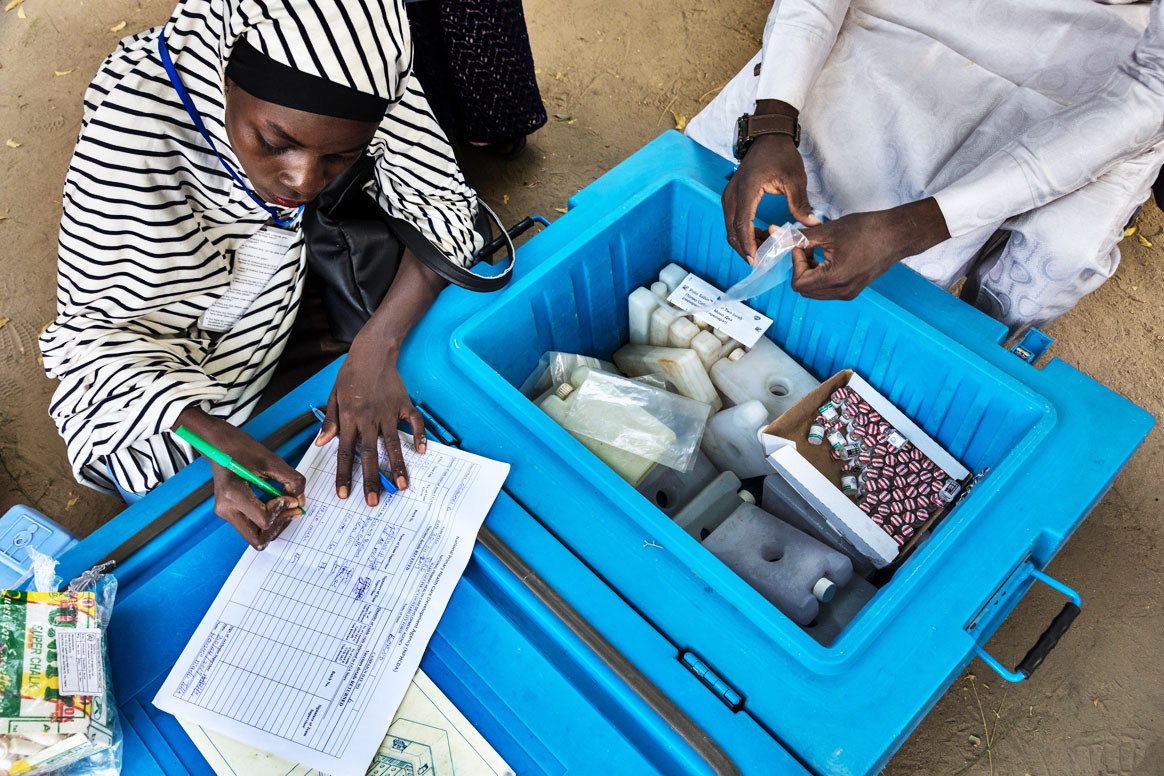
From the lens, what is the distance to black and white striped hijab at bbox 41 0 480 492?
32.5 inches

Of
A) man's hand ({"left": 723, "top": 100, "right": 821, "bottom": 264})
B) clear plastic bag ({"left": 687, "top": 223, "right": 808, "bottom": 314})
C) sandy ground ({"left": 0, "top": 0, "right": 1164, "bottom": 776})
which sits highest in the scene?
man's hand ({"left": 723, "top": 100, "right": 821, "bottom": 264})

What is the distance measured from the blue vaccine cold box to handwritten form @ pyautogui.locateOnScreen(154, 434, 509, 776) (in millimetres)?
31

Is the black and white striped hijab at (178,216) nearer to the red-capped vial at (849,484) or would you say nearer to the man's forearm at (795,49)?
the man's forearm at (795,49)

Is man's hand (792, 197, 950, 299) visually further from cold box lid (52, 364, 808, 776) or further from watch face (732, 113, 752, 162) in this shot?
cold box lid (52, 364, 808, 776)

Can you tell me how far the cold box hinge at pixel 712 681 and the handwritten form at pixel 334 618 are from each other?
286 mm

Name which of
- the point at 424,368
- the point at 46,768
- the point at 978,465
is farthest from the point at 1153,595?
the point at 46,768

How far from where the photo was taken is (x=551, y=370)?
3.90 ft

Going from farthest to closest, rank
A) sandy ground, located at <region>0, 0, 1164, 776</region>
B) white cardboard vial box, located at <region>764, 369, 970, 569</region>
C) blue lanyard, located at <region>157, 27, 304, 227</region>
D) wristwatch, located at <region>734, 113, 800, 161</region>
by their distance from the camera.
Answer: sandy ground, located at <region>0, 0, 1164, 776</region> < wristwatch, located at <region>734, 113, 800, 161</region> < white cardboard vial box, located at <region>764, 369, 970, 569</region> < blue lanyard, located at <region>157, 27, 304, 227</region>

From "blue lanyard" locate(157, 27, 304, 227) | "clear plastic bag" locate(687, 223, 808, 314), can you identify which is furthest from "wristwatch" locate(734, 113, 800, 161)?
"blue lanyard" locate(157, 27, 304, 227)

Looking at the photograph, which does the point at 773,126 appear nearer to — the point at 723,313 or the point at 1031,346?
the point at 723,313

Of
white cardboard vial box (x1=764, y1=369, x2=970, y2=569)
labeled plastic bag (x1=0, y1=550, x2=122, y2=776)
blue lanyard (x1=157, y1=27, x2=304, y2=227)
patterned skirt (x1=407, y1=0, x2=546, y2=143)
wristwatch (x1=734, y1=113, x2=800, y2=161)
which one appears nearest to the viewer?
labeled plastic bag (x1=0, y1=550, x2=122, y2=776)

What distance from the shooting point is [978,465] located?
42.0 inches

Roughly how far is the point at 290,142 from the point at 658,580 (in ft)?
2.13

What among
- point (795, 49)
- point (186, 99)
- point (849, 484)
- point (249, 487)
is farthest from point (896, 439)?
point (186, 99)
